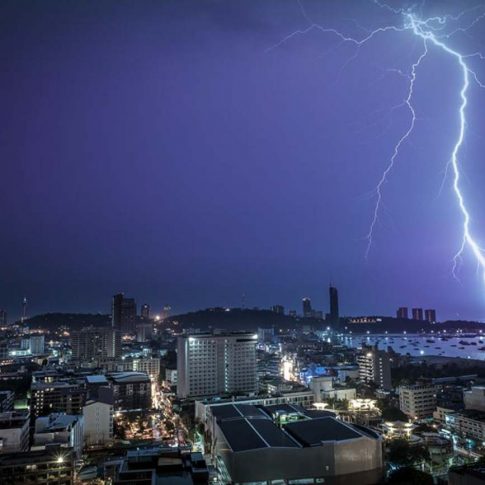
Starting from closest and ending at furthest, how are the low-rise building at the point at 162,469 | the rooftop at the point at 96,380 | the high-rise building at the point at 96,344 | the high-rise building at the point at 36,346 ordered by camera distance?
the low-rise building at the point at 162,469, the rooftop at the point at 96,380, the high-rise building at the point at 96,344, the high-rise building at the point at 36,346

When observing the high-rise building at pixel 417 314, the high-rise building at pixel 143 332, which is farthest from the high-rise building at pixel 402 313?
the high-rise building at pixel 143 332

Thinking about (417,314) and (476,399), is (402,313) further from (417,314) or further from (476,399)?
(476,399)

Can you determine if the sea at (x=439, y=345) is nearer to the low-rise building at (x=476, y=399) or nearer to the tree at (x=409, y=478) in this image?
the low-rise building at (x=476, y=399)

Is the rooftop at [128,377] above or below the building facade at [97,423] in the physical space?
above

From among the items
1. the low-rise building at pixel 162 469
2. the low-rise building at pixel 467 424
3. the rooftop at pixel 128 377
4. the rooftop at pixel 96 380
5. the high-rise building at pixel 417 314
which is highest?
the high-rise building at pixel 417 314

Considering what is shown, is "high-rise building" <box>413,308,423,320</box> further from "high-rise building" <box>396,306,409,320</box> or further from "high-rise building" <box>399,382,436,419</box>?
"high-rise building" <box>399,382,436,419</box>

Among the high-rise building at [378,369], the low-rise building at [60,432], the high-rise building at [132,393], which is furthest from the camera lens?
the high-rise building at [378,369]

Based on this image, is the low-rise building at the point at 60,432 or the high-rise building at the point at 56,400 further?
the high-rise building at the point at 56,400
